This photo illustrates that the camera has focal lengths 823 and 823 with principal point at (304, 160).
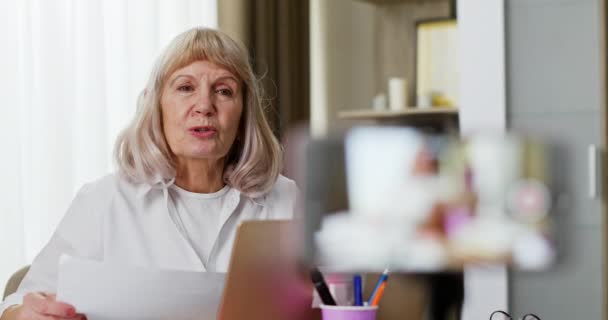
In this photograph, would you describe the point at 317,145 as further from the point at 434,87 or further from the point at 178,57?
the point at 434,87

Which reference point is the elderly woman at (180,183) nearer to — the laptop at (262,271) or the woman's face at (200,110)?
the woman's face at (200,110)

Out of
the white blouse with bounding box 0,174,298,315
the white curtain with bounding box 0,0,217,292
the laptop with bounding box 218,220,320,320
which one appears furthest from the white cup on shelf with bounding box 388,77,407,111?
the laptop with bounding box 218,220,320,320

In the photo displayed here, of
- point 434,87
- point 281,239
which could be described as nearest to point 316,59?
point 434,87

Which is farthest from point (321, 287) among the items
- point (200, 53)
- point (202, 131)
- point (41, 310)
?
point (200, 53)

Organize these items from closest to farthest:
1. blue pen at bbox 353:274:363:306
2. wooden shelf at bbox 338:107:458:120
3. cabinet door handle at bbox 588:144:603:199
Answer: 1. blue pen at bbox 353:274:363:306
2. cabinet door handle at bbox 588:144:603:199
3. wooden shelf at bbox 338:107:458:120

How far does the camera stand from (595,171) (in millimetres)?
2732

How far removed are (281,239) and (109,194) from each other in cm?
75

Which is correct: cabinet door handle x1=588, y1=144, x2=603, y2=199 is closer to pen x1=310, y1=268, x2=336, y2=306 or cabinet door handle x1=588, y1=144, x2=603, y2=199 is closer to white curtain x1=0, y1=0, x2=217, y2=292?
white curtain x1=0, y1=0, x2=217, y2=292

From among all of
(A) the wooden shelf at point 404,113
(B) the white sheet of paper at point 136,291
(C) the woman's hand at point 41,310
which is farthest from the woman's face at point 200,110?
(A) the wooden shelf at point 404,113

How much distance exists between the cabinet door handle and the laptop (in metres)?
1.80

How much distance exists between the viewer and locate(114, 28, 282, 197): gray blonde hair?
177cm

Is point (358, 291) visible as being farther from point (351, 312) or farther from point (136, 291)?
point (136, 291)

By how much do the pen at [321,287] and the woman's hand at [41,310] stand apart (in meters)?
0.37

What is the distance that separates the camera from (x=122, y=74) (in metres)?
2.90
